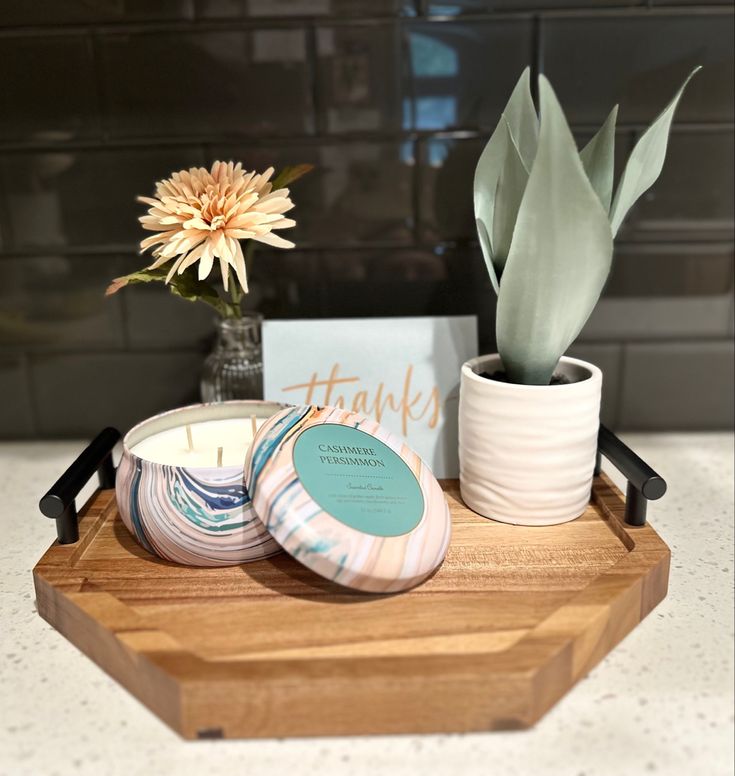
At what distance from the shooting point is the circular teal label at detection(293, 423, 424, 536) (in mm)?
507

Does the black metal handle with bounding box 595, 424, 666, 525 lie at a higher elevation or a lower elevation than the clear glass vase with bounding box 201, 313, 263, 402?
lower

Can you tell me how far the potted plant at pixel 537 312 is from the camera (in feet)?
1.72

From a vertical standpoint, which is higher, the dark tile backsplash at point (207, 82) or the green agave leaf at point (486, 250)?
the dark tile backsplash at point (207, 82)

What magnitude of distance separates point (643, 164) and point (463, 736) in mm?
416

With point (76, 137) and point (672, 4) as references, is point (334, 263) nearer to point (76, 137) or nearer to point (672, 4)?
point (76, 137)

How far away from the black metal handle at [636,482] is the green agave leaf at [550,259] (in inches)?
3.5

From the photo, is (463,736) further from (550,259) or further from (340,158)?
(340,158)

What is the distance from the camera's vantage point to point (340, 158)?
75 centimetres

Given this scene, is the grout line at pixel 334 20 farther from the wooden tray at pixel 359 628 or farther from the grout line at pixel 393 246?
the wooden tray at pixel 359 628

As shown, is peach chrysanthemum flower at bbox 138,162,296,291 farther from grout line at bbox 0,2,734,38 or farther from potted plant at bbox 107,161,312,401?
grout line at bbox 0,2,734,38

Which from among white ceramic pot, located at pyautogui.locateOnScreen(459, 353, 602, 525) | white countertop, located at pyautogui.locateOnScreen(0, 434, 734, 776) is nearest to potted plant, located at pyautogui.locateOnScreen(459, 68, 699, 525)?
white ceramic pot, located at pyautogui.locateOnScreen(459, 353, 602, 525)

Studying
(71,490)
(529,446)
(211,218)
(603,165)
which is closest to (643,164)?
(603,165)

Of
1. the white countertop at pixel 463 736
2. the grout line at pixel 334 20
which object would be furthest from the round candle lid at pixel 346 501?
the grout line at pixel 334 20

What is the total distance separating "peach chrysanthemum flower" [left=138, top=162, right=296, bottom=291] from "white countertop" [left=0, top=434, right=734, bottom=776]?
291 mm
